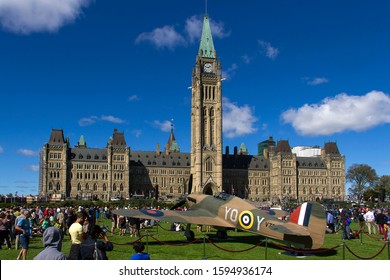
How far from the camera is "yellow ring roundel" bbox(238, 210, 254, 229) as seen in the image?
23266 millimetres

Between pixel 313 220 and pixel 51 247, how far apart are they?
547 inches

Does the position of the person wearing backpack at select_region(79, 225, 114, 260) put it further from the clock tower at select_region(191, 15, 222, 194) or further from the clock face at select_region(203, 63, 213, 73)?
the clock face at select_region(203, 63, 213, 73)

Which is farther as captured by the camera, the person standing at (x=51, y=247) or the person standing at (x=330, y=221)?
the person standing at (x=330, y=221)

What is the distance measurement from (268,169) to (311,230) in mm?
129402

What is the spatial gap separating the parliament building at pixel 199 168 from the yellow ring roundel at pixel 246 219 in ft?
302

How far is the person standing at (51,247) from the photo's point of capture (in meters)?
→ 10.0

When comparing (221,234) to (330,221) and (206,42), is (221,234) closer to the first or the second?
(330,221)

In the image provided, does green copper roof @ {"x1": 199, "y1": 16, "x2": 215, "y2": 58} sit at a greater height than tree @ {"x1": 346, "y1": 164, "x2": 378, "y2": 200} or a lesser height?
greater

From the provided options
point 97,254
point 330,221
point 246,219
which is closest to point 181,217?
point 246,219

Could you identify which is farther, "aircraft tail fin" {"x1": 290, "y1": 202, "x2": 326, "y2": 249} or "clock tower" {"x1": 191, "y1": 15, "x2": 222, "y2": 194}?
"clock tower" {"x1": 191, "y1": 15, "x2": 222, "y2": 194}

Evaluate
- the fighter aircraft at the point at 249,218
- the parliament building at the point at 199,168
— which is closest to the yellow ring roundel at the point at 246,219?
the fighter aircraft at the point at 249,218

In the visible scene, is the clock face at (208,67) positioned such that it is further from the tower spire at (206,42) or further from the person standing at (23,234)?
the person standing at (23,234)

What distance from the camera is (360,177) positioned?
5261 inches

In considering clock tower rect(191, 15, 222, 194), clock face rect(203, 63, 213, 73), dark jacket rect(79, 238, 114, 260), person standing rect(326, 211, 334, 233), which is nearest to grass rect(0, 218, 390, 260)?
person standing rect(326, 211, 334, 233)
